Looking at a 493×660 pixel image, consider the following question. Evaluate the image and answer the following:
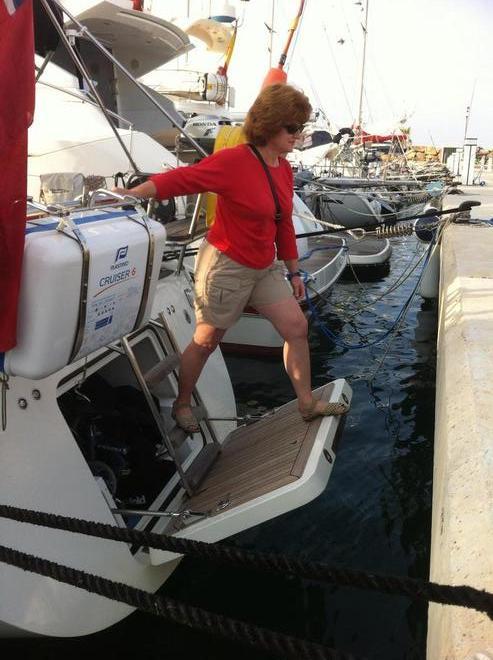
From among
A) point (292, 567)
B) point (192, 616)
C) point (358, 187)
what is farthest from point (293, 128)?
point (358, 187)

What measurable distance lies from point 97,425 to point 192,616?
213cm

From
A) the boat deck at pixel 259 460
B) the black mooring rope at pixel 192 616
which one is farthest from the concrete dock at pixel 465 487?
the boat deck at pixel 259 460

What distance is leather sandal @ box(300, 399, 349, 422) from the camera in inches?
133

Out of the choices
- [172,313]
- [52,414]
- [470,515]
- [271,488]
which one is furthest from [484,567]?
[172,313]

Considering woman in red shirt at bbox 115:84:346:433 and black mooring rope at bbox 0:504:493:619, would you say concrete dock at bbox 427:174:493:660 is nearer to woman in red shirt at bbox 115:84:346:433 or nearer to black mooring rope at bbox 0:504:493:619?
black mooring rope at bbox 0:504:493:619

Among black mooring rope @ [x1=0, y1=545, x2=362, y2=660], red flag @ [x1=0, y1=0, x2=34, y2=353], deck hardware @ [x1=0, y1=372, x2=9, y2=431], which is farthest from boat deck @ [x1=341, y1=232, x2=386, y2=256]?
black mooring rope @ [x1=0, y1=545, x2=362, y2=660]

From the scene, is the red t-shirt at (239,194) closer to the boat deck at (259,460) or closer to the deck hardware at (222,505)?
the boat deck at (259,460)

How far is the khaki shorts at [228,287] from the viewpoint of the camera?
10.2ft

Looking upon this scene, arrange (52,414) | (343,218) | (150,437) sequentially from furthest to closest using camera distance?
(343,218) → (150,437) → (52,414)

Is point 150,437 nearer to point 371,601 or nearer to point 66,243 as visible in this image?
point 371,601

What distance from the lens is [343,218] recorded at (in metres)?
18.4

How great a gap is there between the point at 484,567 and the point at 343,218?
Result: 57.1 feet

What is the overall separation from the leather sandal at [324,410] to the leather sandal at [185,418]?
657mm

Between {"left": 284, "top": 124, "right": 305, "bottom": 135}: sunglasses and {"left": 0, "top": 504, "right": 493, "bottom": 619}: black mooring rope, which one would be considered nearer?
{"left": 0, "top": 504, "right": 493, "bottom": 619}: black mooring rope
